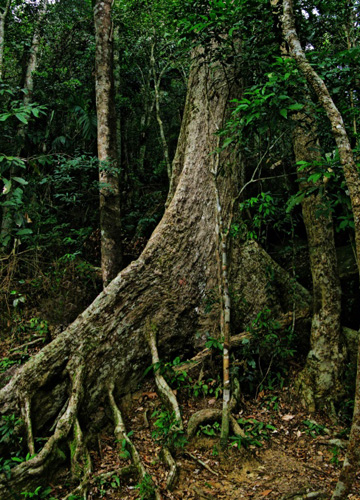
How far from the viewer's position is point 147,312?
14.3 feet

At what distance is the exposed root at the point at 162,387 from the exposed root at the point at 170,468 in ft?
0.87

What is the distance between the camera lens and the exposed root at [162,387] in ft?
11.8

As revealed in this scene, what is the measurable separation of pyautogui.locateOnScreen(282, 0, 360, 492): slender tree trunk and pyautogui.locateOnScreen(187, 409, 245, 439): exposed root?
59.2 inches

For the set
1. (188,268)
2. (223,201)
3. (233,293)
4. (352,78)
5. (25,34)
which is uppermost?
(25,34)

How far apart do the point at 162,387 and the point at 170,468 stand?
92 centimetres

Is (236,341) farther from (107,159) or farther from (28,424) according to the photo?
(107,159)

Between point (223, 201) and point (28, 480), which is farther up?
point (223, 201)

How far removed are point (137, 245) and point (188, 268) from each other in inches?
91.9

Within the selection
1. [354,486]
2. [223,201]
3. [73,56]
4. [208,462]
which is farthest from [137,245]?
[73,56]

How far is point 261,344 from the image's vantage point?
Answer: 4.48m

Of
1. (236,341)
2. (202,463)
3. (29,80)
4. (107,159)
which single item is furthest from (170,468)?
(29,80)

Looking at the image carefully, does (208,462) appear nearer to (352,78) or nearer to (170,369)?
(170,369)

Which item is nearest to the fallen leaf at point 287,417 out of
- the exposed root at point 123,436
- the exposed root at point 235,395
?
the exposed root at point 235,395

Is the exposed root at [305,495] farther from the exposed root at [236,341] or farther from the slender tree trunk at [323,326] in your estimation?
the exposed root at [236,341]
